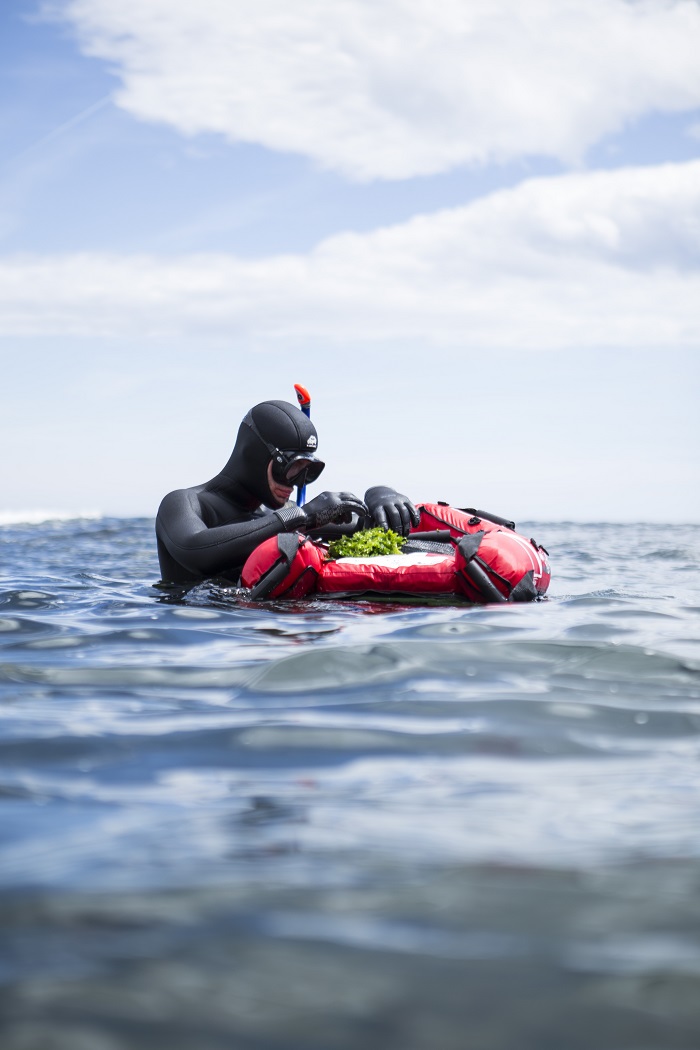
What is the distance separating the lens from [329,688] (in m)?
3.62

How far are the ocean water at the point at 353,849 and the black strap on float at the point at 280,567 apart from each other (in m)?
1.80

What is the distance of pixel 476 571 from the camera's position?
6.04 meters

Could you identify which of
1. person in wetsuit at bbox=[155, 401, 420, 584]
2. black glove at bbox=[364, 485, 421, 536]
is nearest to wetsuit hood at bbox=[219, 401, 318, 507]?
person in wetsuit at bbox=[155, 401, 420, 584]

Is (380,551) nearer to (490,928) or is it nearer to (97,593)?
(97,593)

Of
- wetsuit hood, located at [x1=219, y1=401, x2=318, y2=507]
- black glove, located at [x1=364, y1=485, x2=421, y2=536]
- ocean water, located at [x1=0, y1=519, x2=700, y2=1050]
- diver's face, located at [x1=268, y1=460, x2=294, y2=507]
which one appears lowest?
ocean water, located at [x1=0, y1=519, x2=700, y2=1050]

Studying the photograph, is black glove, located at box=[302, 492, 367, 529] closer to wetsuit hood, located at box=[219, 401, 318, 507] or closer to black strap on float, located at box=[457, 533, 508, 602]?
wetsuit hood, located at box=[219, 401, 318, 507]

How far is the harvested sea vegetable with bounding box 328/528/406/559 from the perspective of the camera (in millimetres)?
6426

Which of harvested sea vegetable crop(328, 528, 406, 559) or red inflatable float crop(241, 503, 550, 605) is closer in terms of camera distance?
red inflatable float crop(241, 503, 550, 605)

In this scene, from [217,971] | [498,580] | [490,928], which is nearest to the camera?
[217,971]

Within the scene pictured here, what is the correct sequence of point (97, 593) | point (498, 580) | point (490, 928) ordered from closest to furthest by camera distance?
point (490, 928)
point (498, 580)
point (97, 593)

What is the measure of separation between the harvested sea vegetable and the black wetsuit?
1.05 feet

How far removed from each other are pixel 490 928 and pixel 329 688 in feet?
6.68

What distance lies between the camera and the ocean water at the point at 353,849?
4.52 ft

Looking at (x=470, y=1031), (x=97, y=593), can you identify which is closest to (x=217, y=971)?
(x=470, y=1031)
